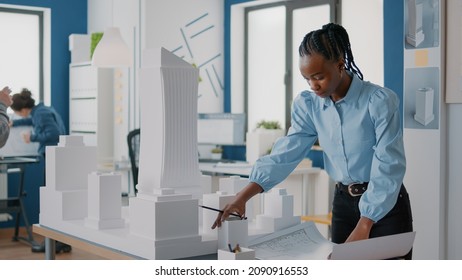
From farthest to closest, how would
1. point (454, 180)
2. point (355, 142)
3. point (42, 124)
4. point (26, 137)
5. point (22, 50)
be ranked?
point (22, 50) < point (26, 137) < point (42, 124) < point (454, 180) < point (355, 142)

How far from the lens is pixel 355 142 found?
230cm

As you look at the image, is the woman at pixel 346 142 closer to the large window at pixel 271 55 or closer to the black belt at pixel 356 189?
the black belt at pixel 356 189

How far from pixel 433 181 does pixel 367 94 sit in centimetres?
234

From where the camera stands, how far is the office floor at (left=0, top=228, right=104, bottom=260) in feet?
19.5

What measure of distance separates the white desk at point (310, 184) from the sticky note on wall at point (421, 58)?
5.27ft

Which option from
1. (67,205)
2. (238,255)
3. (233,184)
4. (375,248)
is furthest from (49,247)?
(375,248)

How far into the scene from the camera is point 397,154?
2.14 m

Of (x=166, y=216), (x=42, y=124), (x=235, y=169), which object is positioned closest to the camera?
(x=166, y=216)

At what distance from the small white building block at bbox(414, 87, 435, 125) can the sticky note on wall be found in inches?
6.3

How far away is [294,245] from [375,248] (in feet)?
1.39

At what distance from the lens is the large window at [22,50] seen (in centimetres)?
725

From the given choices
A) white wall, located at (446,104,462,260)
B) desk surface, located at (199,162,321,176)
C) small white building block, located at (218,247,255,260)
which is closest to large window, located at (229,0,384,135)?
desk surface, located at (199,162,321,176)

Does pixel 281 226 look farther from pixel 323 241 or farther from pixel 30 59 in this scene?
pixel 30 59

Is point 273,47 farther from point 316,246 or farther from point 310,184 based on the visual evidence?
point 316,246
